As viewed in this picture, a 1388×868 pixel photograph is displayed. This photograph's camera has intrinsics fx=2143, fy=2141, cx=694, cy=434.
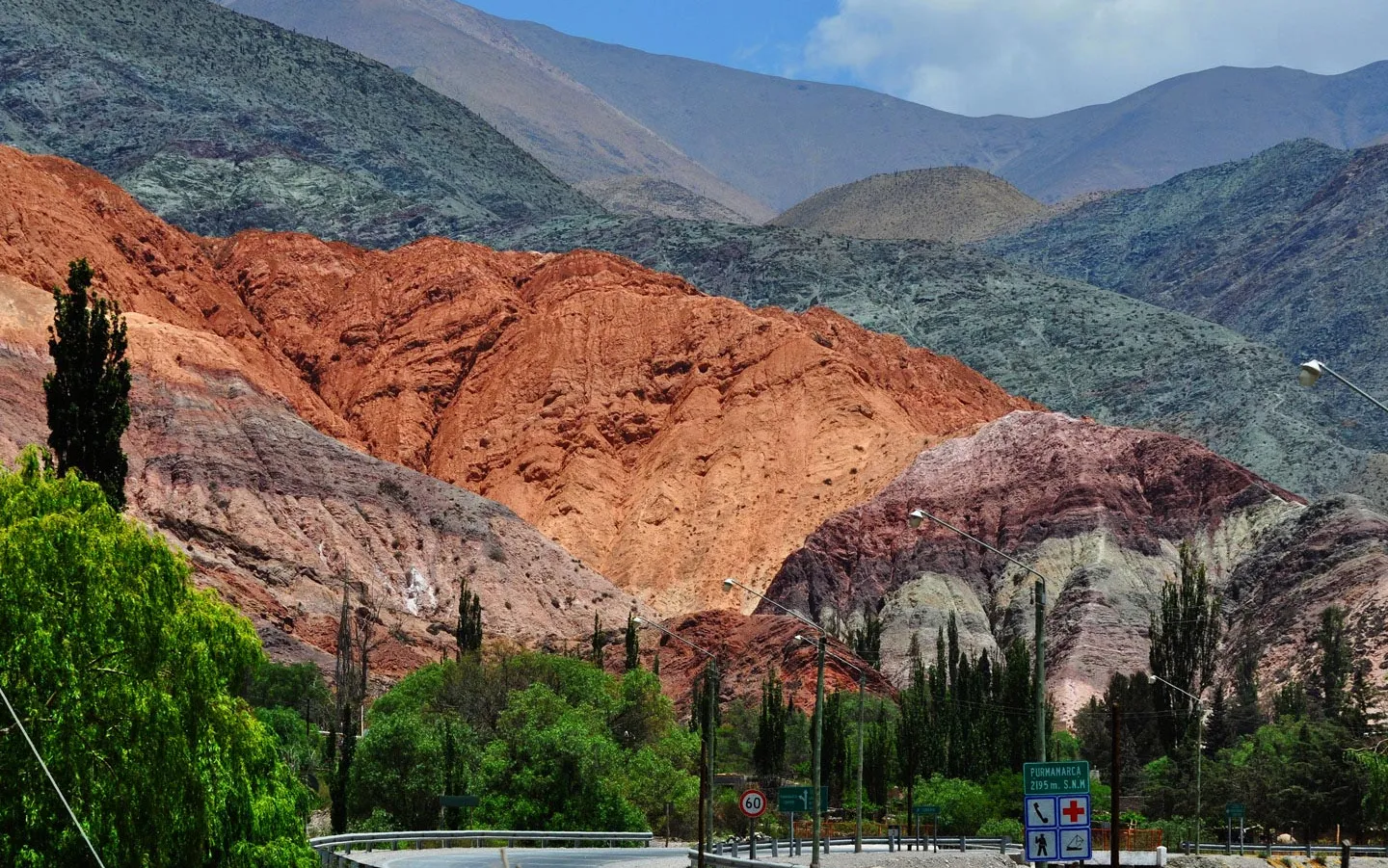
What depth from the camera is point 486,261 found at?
189000 mm

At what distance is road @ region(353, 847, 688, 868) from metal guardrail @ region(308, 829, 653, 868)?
43 cm

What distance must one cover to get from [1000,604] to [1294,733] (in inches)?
2091

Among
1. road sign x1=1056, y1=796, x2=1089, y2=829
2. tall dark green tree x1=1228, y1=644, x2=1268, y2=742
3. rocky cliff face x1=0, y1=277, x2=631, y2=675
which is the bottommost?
road sign x1=1056, y1=796, x2=1089, y2=829

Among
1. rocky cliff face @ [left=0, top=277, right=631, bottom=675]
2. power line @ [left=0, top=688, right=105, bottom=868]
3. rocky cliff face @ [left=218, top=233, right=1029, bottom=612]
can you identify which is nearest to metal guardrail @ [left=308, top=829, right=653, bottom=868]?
power line @ [left=0, top=688, right=105, bottom=868]

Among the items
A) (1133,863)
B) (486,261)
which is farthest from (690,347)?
(1133,863)

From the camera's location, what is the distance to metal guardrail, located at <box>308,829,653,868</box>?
5419cm

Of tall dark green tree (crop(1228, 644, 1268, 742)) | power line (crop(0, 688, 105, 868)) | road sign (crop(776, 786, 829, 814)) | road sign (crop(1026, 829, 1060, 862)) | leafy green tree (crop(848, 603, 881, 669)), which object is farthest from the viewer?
leafy green tree (crop(848, 603, 881, 669))

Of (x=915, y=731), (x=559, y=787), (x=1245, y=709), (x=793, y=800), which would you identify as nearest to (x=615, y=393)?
(x=1245, y=709)

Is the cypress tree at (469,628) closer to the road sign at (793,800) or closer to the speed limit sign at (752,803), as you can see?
the road sign at (793,800)

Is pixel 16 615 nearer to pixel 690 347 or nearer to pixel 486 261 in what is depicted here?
pixel 690 347

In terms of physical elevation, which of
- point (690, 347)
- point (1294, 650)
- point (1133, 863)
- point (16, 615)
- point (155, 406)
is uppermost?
point (690, 347)

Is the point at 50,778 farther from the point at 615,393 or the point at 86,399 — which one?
the point at 615,393

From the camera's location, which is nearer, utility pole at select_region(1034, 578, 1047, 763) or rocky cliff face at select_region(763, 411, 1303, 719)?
utility pole at select_region(1034, 578, 1047, 763)

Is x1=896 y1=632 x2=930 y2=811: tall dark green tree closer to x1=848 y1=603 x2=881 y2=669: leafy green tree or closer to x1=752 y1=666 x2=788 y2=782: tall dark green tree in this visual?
x1=752 y1=666 x2=788 y2=782: tall dark green tree
